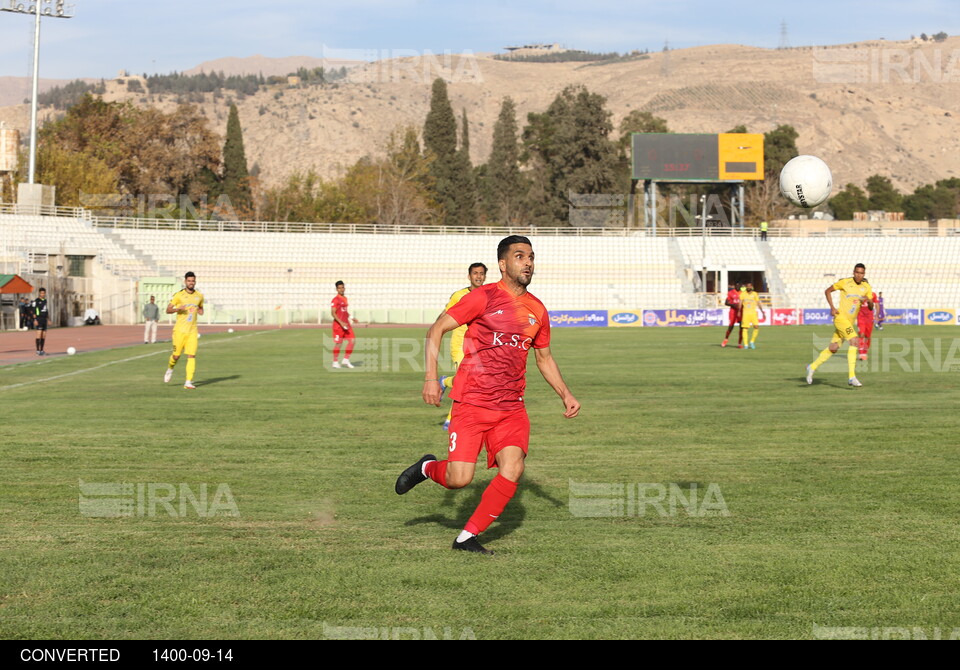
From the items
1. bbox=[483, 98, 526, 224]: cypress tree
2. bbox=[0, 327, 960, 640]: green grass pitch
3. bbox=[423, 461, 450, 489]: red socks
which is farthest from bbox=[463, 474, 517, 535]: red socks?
bbox=[483, 98, 526, 224]: cypress tree

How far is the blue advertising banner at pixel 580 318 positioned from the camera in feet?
202

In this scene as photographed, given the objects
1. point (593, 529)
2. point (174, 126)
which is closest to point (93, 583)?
point (593, 529)

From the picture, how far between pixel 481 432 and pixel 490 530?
3.05 feet

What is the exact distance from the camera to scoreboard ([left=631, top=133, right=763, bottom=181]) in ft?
250

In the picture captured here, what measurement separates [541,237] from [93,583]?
7015 centimetres

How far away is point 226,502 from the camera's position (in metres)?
8.86

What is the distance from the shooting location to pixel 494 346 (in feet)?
24.4

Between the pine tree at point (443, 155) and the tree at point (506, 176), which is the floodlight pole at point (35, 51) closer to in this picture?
the pine tree at point (443, 155)

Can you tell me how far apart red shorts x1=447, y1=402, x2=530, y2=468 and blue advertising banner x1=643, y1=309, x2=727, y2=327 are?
54.7 meters

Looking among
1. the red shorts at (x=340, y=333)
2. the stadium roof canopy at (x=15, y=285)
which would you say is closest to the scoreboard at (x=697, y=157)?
the stadium roof canopy at (x=15, y=285)

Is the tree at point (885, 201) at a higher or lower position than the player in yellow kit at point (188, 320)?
higher
